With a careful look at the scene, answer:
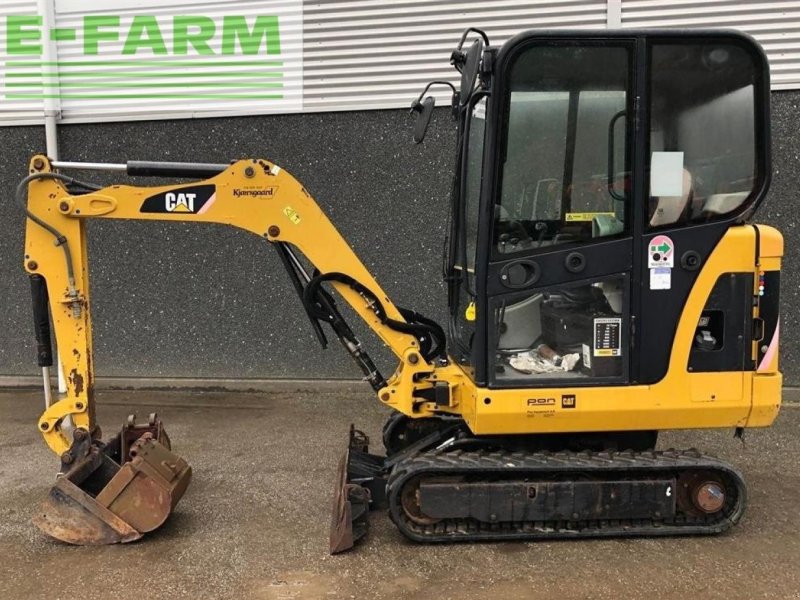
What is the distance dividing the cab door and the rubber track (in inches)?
16.4

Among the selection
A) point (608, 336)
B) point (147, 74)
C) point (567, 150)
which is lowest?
point (608, 336)

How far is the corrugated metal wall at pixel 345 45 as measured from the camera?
6152 millimetres

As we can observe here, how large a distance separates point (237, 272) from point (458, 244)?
12.3 ft

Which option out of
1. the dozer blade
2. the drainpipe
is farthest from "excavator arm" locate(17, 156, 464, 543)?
the drainpipe

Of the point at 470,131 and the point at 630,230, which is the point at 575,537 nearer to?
the point at 630,230

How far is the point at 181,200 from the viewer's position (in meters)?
3.54

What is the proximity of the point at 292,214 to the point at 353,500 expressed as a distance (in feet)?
5.26

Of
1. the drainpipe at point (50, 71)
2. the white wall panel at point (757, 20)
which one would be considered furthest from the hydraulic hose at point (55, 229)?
the white wall panel at point (757, 20)

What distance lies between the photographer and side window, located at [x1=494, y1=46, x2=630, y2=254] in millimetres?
3152

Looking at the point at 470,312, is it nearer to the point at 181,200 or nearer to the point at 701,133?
the point at 701,133

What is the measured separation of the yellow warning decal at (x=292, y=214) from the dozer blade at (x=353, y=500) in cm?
143

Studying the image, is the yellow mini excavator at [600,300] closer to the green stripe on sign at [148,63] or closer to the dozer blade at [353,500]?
the dozer blade at [353,500]

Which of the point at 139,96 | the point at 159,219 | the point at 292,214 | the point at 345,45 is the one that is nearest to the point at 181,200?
the point at 159,219

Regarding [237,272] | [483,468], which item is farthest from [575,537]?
[237,272]
